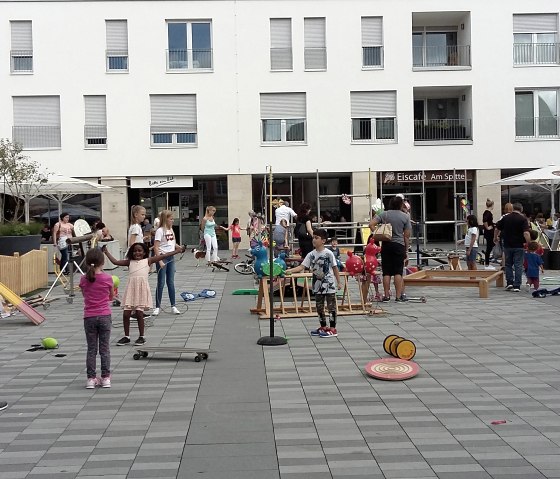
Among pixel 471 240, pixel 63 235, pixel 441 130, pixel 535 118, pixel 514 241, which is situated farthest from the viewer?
pixel 441 130

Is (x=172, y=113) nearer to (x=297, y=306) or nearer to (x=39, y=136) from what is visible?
(x=39, y=136)

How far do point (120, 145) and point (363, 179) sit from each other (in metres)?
10.2

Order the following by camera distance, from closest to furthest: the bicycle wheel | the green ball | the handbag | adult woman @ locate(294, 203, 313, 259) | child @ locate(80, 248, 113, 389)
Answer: child @ locate(80, 248, 113, 389) → the green ball → the handbag → adult woman @ locate(294, 203, 313, 259) → the bicycle wheel

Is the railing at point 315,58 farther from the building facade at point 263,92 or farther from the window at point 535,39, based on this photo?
the window at point 535,39

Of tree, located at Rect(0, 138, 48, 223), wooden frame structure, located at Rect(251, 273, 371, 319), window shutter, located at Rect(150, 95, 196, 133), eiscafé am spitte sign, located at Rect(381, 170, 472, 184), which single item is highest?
window shutter, located at Rect(150, 95, 196, 133)

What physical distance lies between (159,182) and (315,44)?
8704 mm

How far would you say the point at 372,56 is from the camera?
101 feet

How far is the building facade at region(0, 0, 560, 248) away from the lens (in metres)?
30.1

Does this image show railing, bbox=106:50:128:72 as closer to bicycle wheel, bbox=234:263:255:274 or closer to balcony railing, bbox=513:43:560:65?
bicycle wheel, bbox=234:263:255:274

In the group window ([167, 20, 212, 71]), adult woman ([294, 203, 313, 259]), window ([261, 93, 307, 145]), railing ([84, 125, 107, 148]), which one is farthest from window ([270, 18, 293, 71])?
adult woman ([294, 203, 313, 259])

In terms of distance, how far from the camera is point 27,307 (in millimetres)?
11719

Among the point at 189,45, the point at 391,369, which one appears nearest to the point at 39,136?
the point at 189,45

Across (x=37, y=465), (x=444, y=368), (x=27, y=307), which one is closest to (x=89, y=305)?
(x=37, y=465)

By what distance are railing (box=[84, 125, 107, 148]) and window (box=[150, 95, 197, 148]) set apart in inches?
77.9
